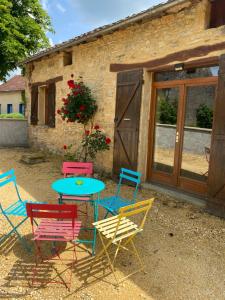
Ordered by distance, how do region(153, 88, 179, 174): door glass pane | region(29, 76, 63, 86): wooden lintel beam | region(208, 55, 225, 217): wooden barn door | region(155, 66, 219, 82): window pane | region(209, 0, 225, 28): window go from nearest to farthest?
region(208, 55, 225, 217): wooden barn door → region(209, 0, 225, 28): window → region(155, 66, 219, 82): window pane → region(153, 88, 179, 174): door glass pane → region(29, 76, 63, 86): wooden lintel beam

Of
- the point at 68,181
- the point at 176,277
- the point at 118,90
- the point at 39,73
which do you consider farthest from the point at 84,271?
the point at 39,73

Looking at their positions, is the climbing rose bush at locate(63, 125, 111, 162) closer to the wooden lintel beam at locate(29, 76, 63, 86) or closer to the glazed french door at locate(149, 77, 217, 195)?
the glazed french door at locate(149, 77, 217, 195)

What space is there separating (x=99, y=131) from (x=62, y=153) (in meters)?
2.36

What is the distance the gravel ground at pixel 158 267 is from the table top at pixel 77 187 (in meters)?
0.69

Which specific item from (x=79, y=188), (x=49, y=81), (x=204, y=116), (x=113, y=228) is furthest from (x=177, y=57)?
(x=49, y=81)

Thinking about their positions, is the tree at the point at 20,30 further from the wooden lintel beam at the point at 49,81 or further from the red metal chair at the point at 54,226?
the red metal chair at the point at 54,226

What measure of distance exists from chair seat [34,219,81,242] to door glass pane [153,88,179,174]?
118 inches

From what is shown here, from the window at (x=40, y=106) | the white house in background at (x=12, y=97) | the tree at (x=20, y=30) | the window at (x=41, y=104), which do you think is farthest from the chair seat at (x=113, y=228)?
the white house in background at (x=12, y=97)

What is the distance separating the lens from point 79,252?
3.11 meters

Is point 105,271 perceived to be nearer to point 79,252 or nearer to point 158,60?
point 79,252

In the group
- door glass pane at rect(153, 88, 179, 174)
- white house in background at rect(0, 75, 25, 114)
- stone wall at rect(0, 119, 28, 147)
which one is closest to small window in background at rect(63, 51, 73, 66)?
stone wall at rect(0, 119, 28, 147)

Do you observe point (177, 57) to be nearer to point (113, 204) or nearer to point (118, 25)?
point (118, 25)

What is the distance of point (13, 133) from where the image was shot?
10.9 metres

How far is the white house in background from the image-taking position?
866 inches
